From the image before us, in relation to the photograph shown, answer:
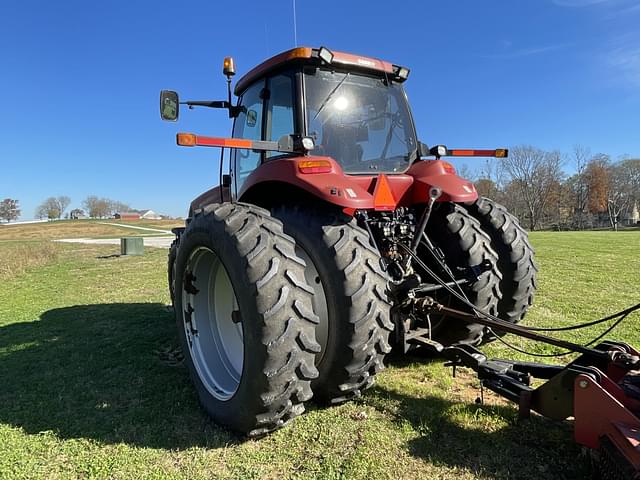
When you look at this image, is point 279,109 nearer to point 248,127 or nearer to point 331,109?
point 331,109

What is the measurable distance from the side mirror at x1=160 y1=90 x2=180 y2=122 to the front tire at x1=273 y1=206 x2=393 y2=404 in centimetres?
178

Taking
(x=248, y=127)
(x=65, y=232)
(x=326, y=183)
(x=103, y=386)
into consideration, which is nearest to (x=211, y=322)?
(x=103, y=386)

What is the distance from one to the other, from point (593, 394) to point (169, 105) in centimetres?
369

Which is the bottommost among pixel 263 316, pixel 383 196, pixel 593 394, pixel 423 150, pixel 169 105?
pixel 593 394

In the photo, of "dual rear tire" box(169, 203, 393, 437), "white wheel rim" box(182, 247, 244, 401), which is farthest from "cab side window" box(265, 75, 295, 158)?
"white wheel rim" box(182, 247, 244, 401)

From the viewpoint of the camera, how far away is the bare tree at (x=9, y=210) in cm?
10594

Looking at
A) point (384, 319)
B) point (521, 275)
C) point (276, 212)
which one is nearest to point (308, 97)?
point (276, 212)

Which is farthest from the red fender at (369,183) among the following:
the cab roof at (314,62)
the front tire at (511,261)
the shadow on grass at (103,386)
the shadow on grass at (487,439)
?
the shadow on grass at (103,386)

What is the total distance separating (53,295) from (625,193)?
75986mm

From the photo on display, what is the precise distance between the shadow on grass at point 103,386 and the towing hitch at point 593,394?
1.77 metres

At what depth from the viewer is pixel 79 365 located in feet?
13.9

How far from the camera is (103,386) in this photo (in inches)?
146

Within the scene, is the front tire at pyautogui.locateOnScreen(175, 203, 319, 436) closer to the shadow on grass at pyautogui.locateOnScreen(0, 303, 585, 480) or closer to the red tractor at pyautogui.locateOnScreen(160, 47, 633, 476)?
the red tractor at pyautogui.locateOnScreen(160, 47, 633, 476)

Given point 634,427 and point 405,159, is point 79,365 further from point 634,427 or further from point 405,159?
point 634,427
